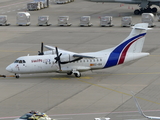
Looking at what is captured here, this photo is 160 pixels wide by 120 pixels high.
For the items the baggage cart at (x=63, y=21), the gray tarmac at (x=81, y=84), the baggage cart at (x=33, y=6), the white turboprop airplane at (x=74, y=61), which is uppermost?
the baggage cart at (x=33, y=6)

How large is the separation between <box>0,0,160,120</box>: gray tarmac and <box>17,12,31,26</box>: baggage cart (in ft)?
13.9

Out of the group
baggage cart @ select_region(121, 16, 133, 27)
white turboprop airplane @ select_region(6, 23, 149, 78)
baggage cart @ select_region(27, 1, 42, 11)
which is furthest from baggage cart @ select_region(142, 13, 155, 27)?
baggage cart @ select_region(27, 1, 42, 11)

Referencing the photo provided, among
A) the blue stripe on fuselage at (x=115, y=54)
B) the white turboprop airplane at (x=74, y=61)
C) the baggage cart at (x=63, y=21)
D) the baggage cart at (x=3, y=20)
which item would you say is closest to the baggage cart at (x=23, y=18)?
the baggage cart at (x=3, y=20)

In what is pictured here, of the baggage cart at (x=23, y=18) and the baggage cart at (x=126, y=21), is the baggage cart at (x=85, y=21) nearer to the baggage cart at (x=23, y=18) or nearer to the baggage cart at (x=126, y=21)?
the baggage cart at (x=126, y=21)

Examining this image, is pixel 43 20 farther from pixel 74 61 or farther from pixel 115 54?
pixel 115 54

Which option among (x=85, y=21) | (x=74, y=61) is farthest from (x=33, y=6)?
(x=74, y=61)

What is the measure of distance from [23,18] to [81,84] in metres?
35.5

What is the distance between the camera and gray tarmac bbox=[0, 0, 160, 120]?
33.1 meters

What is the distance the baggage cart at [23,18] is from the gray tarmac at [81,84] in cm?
425

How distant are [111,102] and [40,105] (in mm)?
5862

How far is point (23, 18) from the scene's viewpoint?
240ft

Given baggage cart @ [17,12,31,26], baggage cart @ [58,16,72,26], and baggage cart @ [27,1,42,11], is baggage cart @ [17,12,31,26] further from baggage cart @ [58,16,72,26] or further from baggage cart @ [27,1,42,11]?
baggage cart @ [27,1,42,11]

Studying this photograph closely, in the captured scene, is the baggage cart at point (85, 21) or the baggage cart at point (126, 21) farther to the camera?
the baggage cart at point (85, 21)

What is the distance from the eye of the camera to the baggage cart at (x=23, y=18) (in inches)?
2870
